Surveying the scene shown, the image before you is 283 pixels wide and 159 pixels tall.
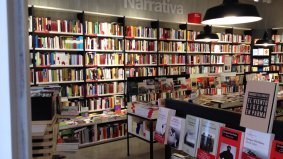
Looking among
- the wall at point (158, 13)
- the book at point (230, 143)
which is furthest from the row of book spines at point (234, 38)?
the book at point (230, 143)

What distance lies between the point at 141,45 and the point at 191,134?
171 inches

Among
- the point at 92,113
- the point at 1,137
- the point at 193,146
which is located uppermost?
the point at 1,137

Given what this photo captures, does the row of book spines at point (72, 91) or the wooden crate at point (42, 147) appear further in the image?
the row of book spines at point (72, 91)

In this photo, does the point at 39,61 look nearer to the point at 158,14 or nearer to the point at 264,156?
the point at 158,14

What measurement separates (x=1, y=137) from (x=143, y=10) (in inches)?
239

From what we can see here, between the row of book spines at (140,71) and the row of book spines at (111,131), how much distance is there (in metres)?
1.20

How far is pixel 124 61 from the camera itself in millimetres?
5824

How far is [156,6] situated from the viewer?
6.50 meters

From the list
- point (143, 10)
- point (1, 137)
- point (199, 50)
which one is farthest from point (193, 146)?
point (199, 50)

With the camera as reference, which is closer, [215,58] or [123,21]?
[123,21]

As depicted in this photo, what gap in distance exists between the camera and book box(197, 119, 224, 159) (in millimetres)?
1814

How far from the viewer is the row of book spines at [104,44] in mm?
5320

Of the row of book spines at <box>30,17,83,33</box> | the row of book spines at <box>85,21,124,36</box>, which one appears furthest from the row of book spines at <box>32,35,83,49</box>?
the row of book spines at <box>85,21,124,36</box>

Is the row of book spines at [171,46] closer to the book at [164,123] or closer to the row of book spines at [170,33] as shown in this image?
the row of book spines at [170,33]
